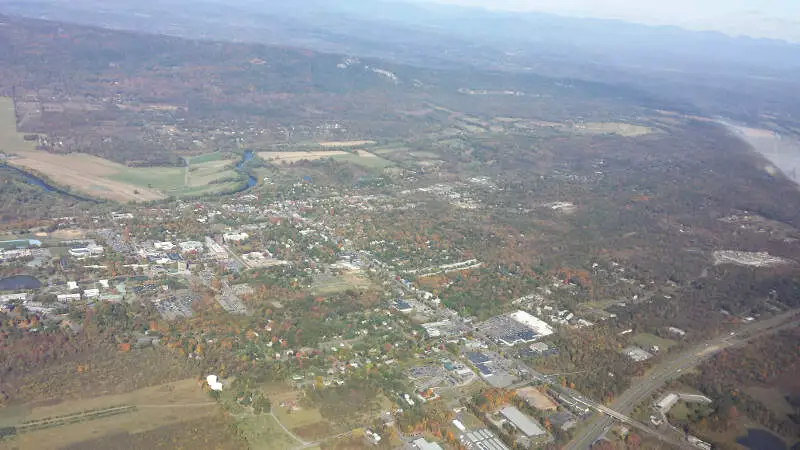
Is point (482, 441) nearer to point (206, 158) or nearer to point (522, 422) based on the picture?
point (522, 422)

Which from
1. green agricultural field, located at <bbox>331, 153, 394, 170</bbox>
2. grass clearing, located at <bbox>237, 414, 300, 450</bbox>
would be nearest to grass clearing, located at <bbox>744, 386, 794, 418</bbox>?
grass clearing, located at <bbox>237, 414, 300, 450</bbox>

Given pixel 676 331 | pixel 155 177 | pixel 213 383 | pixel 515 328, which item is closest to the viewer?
pixel 213 383

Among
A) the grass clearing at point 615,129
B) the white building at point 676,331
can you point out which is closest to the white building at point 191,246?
the white building at point 676,331

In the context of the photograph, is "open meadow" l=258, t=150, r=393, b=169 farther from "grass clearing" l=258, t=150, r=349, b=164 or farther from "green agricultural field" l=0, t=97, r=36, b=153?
"green agricultural field" l=0, t=97, r=36, b=153

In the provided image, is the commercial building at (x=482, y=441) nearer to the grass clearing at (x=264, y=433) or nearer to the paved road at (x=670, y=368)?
the paved road at (x=670, y=368)

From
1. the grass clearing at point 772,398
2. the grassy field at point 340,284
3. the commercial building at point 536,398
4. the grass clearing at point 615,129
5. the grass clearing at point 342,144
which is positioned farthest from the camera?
the grass clearing at point 615,129

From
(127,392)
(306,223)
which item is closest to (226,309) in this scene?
(127,392)

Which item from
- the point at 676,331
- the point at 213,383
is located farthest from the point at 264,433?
the point at 676,331

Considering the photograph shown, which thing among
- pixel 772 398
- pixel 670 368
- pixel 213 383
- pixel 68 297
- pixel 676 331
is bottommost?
pixel 68 297
